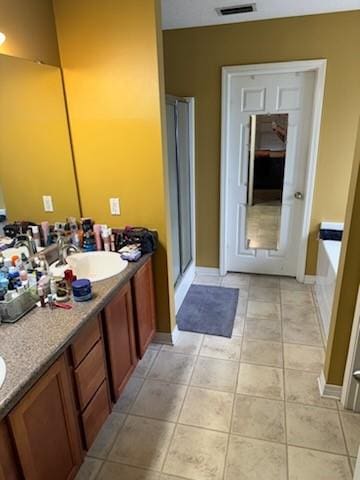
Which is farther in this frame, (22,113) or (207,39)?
(207,39)

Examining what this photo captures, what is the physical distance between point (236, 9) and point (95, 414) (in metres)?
3.16

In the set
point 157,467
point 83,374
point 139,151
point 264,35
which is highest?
point 264,35

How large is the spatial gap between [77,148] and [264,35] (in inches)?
81.1

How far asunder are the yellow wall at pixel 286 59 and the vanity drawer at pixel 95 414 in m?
2.33

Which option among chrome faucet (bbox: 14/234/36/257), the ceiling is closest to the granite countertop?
chrome faucet (bbox: 14/234/36/257)

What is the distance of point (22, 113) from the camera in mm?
1969

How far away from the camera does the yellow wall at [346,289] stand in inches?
68.7

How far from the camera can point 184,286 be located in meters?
3.40

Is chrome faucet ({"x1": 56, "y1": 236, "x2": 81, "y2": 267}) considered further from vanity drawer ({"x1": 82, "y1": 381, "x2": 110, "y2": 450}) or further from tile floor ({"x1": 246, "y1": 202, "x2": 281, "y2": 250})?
tile floor ({"x1": 246, "y1": 202, "x2": 281, "y2": 250})

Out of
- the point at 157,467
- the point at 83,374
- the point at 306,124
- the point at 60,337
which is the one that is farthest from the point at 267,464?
the point at 306,124

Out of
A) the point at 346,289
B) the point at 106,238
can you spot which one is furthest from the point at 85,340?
the point at 346,289

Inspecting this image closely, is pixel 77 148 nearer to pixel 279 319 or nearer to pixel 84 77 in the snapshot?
pixel 84 77

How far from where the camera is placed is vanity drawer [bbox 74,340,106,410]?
156cm

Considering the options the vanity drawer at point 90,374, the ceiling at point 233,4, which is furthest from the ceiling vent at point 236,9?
the vanity drawer at point 90,374
